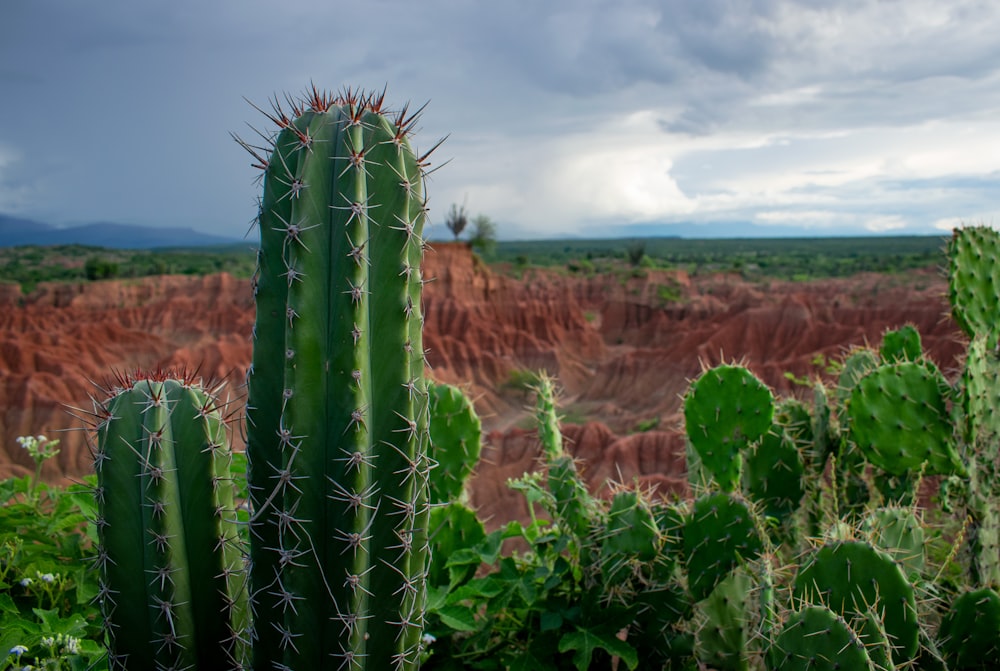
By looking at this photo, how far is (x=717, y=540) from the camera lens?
10.3ft

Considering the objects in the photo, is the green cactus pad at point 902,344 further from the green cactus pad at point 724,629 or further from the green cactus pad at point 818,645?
the green cactus pad at point 818,645

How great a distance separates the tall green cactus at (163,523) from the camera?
2066 mm

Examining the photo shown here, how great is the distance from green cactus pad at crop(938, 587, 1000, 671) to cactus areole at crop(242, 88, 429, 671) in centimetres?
234

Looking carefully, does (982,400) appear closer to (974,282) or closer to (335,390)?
(974,282)

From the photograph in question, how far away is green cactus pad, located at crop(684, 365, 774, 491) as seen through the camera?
4.00 m

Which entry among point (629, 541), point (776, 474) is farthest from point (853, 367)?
point (629, 541)

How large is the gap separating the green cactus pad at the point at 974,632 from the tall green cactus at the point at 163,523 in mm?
2816

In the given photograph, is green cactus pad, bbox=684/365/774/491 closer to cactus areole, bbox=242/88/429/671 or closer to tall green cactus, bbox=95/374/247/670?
cactus areole, bbox=242/88/429/671

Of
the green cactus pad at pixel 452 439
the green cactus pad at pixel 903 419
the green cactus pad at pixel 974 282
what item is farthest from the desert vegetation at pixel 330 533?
the green cactus pad at pixel 974 282

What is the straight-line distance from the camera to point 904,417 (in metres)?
4.04

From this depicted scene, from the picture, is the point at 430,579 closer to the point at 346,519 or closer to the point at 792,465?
the point at 346,519

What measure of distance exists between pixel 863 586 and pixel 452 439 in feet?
6.69

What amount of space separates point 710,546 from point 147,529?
227 centimetres

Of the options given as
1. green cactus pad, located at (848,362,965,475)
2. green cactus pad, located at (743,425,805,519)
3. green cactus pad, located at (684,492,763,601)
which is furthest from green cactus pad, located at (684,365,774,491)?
green cactus pad, located at (684,492,763,601)
